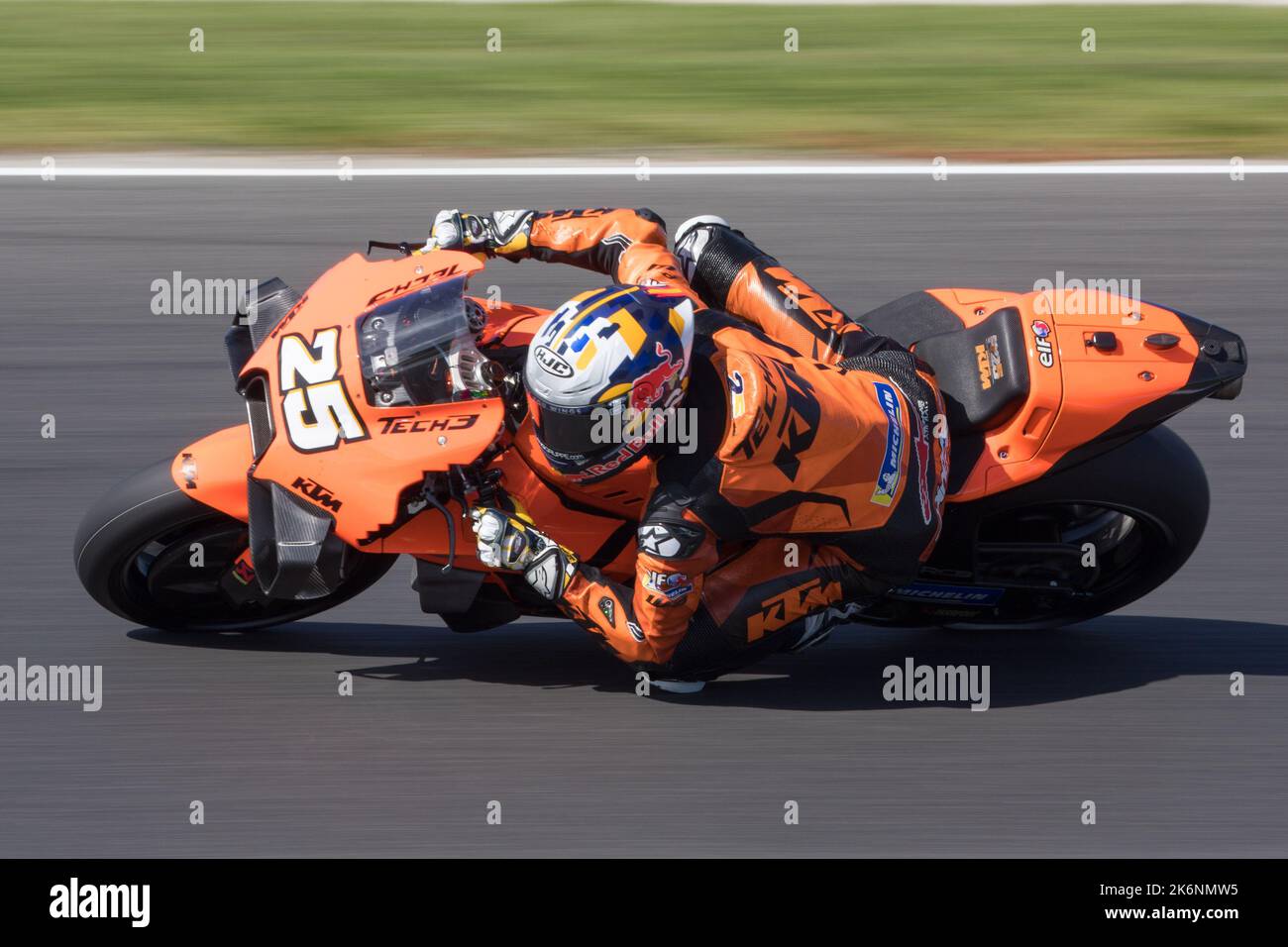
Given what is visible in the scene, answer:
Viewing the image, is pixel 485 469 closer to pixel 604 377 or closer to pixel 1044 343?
pixel 604 377

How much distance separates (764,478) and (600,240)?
972mm

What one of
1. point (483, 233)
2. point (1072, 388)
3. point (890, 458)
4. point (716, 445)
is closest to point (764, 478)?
point (716, 445)

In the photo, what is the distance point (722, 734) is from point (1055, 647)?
1176 millimetres

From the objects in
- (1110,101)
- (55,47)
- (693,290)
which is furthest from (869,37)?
(693,290)

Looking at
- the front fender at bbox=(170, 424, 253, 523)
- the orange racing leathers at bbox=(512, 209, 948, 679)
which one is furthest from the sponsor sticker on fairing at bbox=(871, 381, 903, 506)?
the front fender at bbox=(170, 424, 253, 523)

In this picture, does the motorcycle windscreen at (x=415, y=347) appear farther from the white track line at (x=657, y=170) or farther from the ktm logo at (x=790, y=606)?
the white track line at (x=657, y=170)

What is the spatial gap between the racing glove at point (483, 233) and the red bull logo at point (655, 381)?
2.76 feet

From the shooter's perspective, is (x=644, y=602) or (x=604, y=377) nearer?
(x=604, y=377)

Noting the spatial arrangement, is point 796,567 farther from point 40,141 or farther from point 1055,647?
point 40,141

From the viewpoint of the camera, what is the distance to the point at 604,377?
11.8ft

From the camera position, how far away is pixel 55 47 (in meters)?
10.0

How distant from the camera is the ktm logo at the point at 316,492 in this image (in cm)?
382

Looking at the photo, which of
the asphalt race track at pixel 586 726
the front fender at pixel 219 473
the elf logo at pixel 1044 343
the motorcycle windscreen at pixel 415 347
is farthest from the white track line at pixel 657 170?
the motorcycle windscreen at pixel 415 347

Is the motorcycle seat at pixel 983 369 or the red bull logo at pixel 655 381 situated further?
the motorcycle seat at pixel 983 369
